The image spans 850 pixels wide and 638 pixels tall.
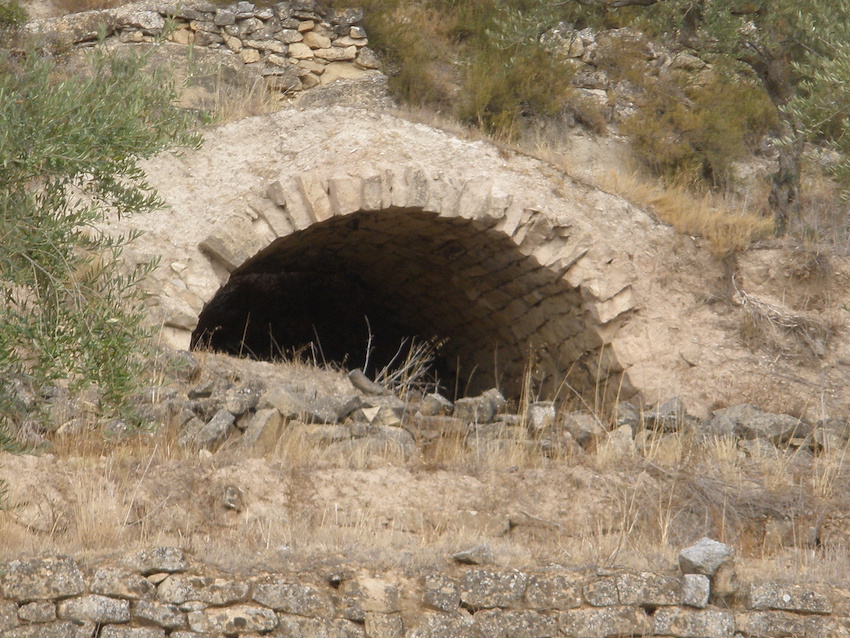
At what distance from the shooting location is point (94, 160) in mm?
4855

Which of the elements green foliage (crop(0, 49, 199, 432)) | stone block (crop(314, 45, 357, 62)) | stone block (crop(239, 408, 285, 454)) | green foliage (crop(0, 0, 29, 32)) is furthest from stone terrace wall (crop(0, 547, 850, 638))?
stone block (crop(314, 45, 357, 62))

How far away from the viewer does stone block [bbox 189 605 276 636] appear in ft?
15.1

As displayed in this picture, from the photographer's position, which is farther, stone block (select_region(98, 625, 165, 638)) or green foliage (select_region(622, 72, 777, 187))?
green foliage (select_region(622, 72, 777, 187))

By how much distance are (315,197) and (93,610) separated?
4.83 m

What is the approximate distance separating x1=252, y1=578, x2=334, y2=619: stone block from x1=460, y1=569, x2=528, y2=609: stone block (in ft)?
2.12

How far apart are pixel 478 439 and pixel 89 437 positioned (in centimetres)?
267

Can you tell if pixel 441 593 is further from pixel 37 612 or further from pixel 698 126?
pixel 698 126

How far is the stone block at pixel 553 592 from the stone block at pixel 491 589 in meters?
0.04

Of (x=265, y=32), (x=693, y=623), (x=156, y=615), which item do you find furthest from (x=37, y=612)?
(x=265, y=32)

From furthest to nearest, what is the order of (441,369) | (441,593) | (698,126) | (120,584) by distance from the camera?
1. (698,126)
2. (441,369)
3. (441,593)
4. (120,584)

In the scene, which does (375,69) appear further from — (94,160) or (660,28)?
(94,160)

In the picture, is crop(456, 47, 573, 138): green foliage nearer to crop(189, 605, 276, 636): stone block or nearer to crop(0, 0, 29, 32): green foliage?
crop(0, 0, 29, 32): green foliage

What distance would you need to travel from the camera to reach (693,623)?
4887mm

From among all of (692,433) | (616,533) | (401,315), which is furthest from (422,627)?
(401,315)
